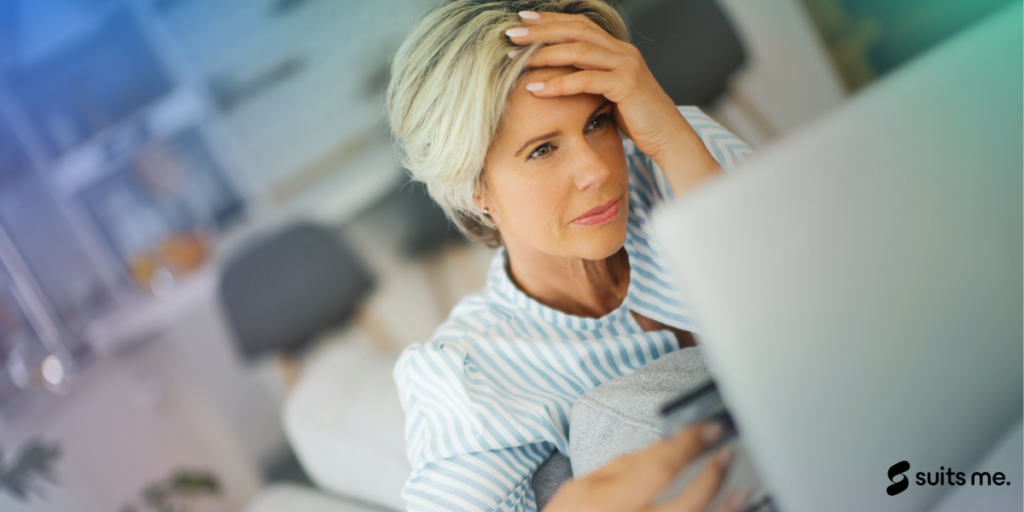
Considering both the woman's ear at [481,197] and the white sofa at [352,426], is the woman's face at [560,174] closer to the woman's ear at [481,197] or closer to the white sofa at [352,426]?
the woman's ear at [481,197]

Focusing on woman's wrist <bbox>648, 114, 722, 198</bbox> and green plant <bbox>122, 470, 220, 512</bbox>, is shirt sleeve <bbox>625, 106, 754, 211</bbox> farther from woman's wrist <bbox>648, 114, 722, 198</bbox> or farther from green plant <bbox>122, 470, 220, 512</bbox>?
green plant <bbox>122, 470, 220, 512</bbox>

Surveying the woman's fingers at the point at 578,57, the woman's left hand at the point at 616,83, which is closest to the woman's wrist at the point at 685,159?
the woman's left hand at the point at 616,83

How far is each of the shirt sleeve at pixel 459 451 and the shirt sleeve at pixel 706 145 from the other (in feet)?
1.07

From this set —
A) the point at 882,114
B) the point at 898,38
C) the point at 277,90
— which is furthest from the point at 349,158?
the point at 882,114

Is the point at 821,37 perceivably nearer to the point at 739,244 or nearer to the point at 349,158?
the point at 739,244

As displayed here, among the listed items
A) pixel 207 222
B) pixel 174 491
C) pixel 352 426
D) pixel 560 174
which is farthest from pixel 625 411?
pixel 207 222

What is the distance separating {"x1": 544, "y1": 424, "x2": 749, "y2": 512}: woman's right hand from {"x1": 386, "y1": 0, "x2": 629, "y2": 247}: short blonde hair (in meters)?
0.35

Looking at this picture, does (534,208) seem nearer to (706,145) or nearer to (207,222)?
(706,145)

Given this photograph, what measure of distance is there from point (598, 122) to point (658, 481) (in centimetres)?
39

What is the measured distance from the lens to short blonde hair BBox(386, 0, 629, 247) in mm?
633

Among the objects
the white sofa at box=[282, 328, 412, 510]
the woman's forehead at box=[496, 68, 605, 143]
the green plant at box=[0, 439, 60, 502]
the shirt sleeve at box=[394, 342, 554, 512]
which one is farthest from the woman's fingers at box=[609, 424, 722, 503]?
the green plant at box=[0, 439, 60, 502]

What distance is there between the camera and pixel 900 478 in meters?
0.46

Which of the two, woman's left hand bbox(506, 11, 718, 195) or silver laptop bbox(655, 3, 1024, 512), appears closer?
silver laptop bbox(655, 3, 1024, 512)

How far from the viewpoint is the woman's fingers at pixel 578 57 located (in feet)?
2.08
